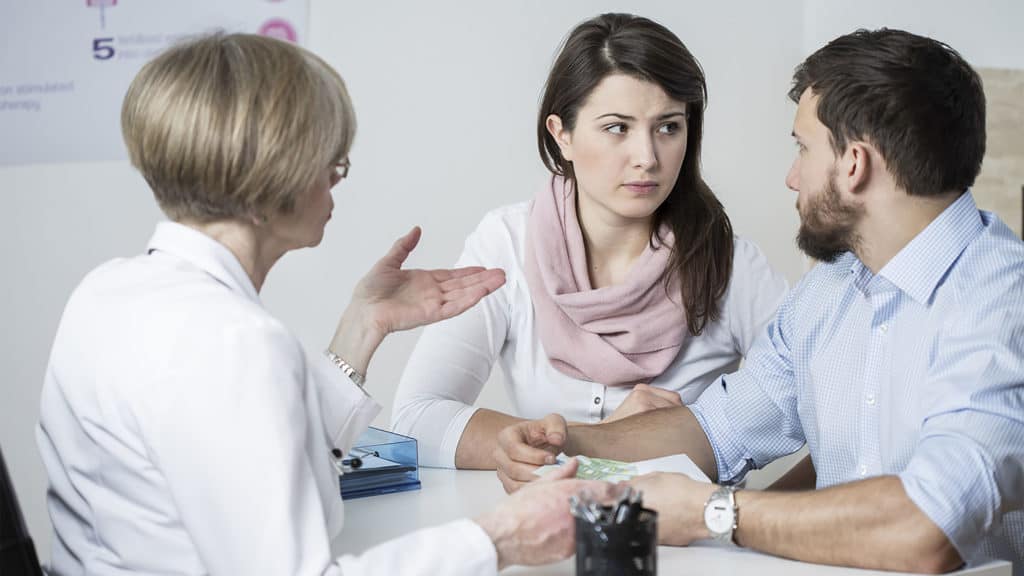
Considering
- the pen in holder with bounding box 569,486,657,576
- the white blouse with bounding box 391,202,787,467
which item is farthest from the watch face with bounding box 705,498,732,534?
the white blouse with bounding box 391,202,787,467

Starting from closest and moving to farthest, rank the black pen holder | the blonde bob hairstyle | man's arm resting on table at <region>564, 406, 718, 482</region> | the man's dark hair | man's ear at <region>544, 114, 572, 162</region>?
the black pen holder < the blonde bob hairstyle < the man's dark hair < man's arm resting on table at <region>564, 406, 718, 482</region> < man's ear at <region>544, 114, 572, 162</region>

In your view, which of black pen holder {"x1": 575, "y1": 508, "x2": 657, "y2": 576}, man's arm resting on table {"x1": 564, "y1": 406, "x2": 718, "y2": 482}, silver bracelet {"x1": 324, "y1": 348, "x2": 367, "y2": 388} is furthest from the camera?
man's arm resting on table {"x1": 564, "y1": 406, "x2": 718, "y2": 482}

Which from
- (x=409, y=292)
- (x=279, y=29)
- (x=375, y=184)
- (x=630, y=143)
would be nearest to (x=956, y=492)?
(x=409, y=292)

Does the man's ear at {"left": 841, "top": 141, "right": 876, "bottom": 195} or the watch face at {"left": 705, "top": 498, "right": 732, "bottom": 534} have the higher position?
the man's ear at {"left": 841, "top": 141, "right": 876, "bottom": 195}

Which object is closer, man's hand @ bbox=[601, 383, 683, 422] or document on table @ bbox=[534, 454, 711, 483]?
document on table @ bbox=[534, 454, 711, 483]

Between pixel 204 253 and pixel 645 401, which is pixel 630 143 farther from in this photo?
pixel 204 253

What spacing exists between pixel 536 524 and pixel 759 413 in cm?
82

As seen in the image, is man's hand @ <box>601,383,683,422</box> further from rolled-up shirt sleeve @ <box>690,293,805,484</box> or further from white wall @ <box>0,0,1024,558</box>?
white wall @ <box>0,0,1024,558</box>

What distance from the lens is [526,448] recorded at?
168 cm

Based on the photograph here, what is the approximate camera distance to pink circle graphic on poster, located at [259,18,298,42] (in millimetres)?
3525

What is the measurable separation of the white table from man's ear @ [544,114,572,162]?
0.82m

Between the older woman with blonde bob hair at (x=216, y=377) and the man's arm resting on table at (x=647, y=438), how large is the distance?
551 mm

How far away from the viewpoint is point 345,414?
137 cm

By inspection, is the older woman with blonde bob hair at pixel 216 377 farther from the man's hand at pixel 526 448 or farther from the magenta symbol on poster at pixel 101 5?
the magenta symbol on poster at pixel 101 5
